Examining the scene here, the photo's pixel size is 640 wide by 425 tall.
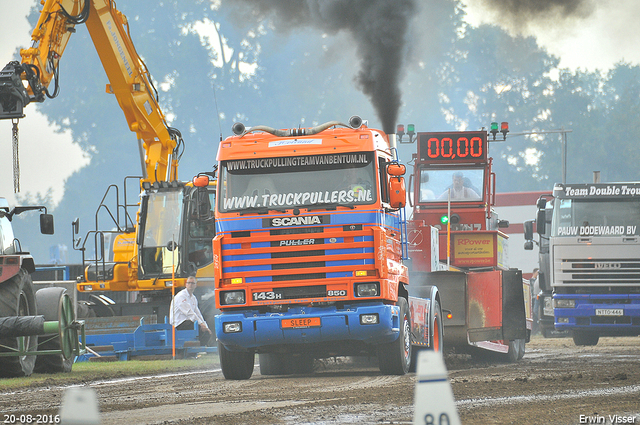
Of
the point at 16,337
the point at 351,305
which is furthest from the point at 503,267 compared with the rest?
the point at 16,337

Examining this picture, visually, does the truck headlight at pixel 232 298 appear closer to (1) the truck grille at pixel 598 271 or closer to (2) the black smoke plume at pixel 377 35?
(1) the truck grille at pixel 598 271

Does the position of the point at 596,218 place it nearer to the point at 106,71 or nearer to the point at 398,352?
the point at 398,352

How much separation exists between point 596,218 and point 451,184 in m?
3.61

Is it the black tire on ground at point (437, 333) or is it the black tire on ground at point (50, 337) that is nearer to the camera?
the black tire on ground at point (50, 337)

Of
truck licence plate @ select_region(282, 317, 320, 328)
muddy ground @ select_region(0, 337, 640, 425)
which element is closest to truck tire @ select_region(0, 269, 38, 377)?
muddy ground @ select_region(0, 337, 640, 425)

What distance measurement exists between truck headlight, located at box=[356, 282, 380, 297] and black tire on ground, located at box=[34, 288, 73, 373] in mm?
4295

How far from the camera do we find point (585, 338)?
23078mm

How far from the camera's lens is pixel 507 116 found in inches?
2972

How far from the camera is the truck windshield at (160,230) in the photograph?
20422 millimetres


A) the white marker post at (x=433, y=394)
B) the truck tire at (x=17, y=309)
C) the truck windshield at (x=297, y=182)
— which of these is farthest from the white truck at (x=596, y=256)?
the white marker post at (x=433, y=394)

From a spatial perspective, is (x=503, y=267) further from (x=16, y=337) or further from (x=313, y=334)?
(x=16, y=337)

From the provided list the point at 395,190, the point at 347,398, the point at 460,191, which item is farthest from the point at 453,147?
the point at 347,398

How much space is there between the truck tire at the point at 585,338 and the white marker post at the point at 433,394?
61.9 feet

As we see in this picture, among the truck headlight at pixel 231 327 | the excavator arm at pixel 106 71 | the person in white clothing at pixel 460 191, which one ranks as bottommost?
the truck headlight at pixel 231 327
